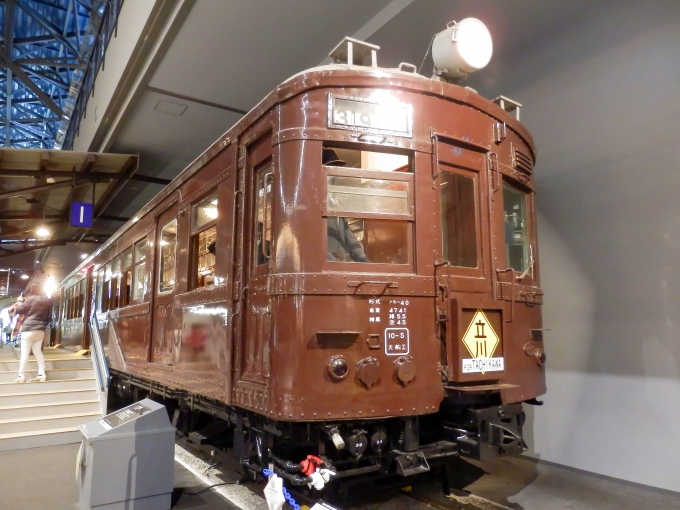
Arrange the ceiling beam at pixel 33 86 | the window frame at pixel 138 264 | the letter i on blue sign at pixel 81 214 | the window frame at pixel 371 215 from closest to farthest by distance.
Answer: the window frame at pixel 371 215 → the window frame at pixel 138 264 → the letter i on blue sign at pixel 81 214 → the ceiling beam at pixel 33 86

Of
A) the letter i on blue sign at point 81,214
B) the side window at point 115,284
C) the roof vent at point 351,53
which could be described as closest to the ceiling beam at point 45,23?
the letter i on blue sign at point 81,214

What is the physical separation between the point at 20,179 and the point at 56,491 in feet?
32.3

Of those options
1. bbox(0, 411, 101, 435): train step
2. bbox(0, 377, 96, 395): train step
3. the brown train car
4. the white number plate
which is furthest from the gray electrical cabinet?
bbox(0, 377, 96, 395): train step

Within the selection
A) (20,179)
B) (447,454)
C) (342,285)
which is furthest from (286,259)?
(20,179)

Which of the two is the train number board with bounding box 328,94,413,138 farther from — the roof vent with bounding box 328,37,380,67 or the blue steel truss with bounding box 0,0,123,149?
the blue steel truss with bounding box 0,0,123,149

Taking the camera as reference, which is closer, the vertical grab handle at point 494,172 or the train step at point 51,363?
the vertical grab handle at point 494,172

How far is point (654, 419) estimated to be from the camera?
15.4ft

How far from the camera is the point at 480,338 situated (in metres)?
3.51

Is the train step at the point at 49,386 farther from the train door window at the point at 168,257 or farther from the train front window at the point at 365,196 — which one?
the train front window at the point at 365,196

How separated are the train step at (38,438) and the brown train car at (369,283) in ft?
12.5

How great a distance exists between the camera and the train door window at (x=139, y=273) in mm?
6734

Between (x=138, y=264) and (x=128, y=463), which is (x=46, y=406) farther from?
(x=128, y=463)

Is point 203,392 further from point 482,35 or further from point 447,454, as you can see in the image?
point 482,35

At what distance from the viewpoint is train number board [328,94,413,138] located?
3.41 m
